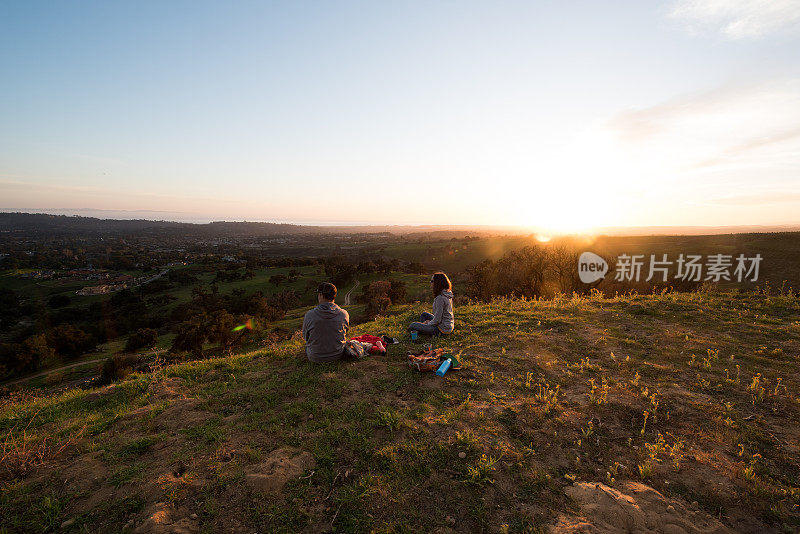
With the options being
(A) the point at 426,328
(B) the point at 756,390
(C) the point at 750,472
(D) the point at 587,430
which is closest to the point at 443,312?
(A) the point at 426,328

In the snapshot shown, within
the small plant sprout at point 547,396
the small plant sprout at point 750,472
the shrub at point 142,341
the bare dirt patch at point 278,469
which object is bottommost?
the shrub at point 142,341

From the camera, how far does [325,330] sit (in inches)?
312

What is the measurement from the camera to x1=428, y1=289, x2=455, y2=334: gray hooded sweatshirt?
31.9ft

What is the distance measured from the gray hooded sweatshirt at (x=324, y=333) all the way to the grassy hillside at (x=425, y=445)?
444 millimetres

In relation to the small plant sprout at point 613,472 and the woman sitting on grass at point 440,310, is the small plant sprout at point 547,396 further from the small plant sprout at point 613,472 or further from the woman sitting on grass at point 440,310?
the woman sitting on grass at point 440,310

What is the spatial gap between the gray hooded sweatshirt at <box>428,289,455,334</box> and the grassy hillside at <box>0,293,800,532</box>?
63.3 inches

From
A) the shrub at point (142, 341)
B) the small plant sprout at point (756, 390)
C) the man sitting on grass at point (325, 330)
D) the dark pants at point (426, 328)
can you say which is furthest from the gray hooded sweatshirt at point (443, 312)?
the shrub at point (142, 341)

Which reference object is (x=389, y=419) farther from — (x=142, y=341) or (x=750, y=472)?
(x=142, y=341)

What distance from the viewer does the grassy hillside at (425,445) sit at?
147 inches

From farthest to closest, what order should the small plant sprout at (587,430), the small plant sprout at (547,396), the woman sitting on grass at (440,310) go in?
the woman sitting on grass at (440,310) < the small plant sprout at (547,396) < the small plant sprout at (587,430)

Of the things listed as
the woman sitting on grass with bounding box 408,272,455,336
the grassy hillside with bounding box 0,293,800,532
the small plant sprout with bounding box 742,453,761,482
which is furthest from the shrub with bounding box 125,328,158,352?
the small plant sprout with bounding box 742,453,761,482

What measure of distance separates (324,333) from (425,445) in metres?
4.07

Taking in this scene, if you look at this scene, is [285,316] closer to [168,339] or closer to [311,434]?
[168,339]

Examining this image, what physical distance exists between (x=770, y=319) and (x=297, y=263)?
104 m
